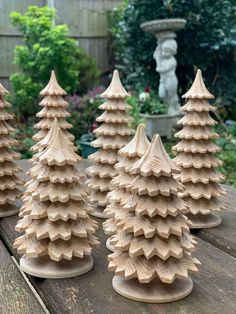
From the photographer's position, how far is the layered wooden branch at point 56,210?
1195 mm

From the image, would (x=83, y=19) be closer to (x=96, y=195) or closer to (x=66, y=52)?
(x=66, y=52)

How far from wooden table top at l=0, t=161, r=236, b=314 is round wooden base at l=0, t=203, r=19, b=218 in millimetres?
265

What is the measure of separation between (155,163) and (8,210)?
0.81 m

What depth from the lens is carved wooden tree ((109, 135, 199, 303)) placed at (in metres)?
1.07

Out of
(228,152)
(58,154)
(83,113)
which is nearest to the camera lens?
(58,154)

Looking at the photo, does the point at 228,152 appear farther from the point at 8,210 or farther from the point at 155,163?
the point at 155,163

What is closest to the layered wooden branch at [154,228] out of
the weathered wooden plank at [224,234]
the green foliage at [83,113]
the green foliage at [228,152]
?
the weathered wooden plank at [224,234]

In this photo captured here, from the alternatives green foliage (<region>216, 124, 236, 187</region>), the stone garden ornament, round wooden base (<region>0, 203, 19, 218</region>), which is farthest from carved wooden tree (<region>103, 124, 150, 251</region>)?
the stone garden ornament

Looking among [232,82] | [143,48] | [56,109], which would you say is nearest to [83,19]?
[143,48]

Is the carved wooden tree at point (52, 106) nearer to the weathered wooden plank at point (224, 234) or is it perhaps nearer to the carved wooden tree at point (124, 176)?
the carved wooden tree at point (124, 176)

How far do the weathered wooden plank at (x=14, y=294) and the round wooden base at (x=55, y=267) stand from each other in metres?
0.04

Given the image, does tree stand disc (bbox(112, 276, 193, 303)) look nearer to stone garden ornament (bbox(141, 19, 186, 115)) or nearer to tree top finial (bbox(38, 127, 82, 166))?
tree top finial (bbox(38, 127, 82, 166))

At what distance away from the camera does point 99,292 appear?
3.64ft

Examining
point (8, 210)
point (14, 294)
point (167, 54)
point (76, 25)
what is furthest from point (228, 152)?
point (14, 294)
